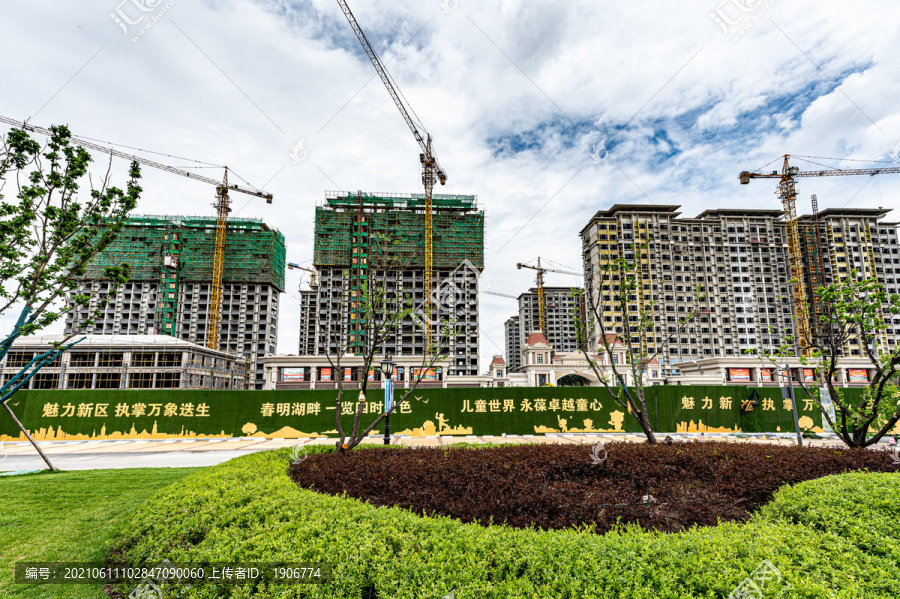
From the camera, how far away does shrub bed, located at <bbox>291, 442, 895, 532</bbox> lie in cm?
587

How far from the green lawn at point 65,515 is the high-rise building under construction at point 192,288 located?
85.4m

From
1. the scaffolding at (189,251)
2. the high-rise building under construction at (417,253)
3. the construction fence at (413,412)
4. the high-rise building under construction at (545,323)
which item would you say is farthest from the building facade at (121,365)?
the high-rise building under construction at (545,323)

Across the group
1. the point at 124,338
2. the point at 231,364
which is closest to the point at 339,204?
the point at 231,364

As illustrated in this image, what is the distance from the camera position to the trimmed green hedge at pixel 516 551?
10.7 feet

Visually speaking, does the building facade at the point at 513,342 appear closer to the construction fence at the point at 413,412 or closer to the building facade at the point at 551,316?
the building facade at the point at 551,316

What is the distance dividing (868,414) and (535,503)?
28.8 feet

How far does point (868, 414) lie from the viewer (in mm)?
9656

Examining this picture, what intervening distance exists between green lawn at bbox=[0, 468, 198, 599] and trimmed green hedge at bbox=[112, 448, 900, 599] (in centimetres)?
74

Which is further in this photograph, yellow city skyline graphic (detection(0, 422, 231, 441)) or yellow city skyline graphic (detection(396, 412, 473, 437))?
yellow city skyline graphic (detection(396, 412, 473, 437))
